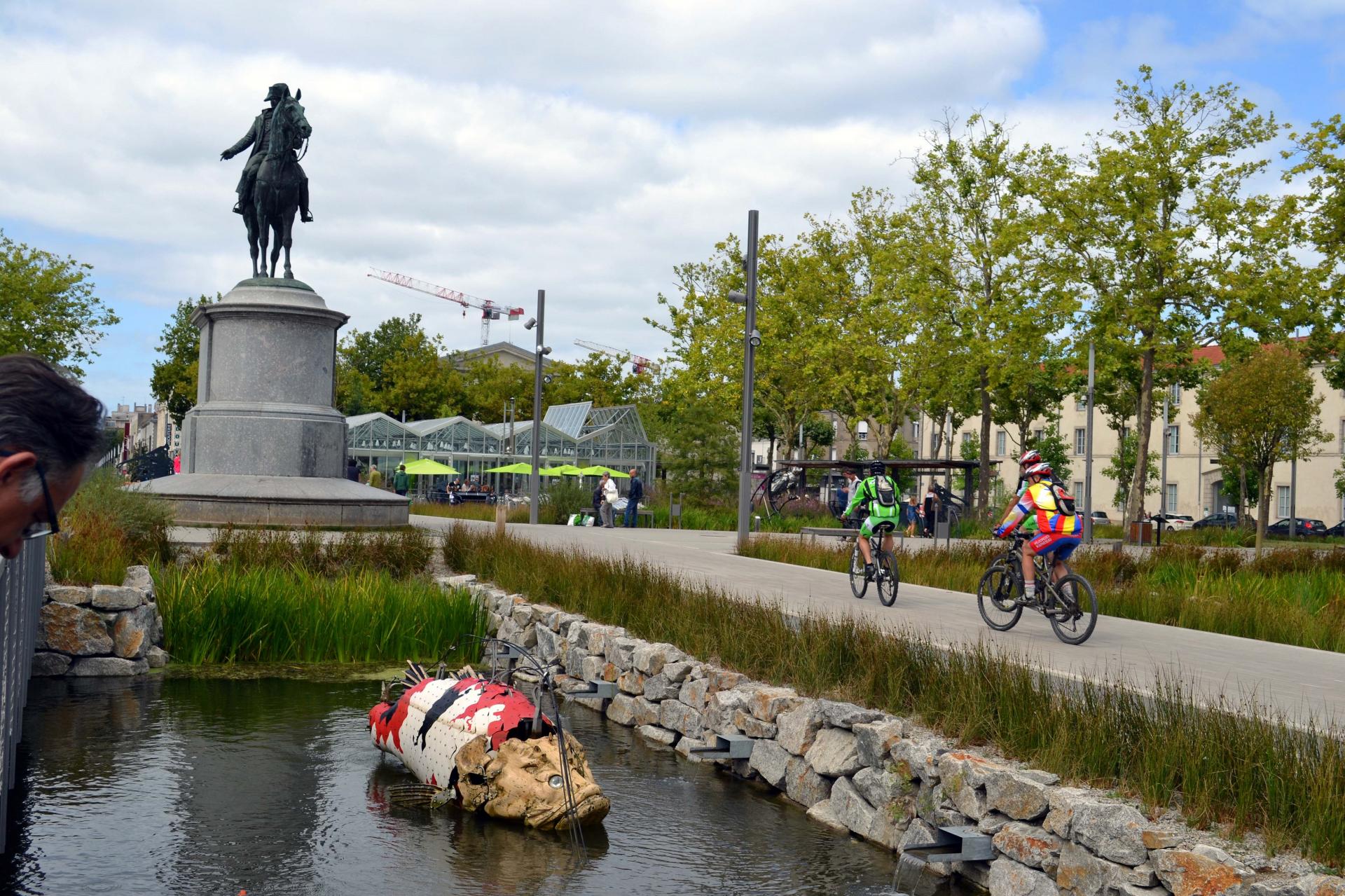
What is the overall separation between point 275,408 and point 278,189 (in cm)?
353

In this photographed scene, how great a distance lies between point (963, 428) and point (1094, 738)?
87515 millimetres

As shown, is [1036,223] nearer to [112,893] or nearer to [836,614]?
[836,614]

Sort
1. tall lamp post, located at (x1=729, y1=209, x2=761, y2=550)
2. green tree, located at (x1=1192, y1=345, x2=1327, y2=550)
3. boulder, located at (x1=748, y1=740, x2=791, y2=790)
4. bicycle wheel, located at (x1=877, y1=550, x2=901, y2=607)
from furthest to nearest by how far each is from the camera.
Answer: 1. green tree, located at (x1=1192, y1=345, x2=1327, y2=550)
2. tall lamp post, located at (x1=729, y1=209, x2=761, y2=550)
3. bicycle wheel, located at (x1=877, y1=550, x2=901, y2=607)
4. boulder, located at (x1=748, y1=740, x2=791, y2=790)

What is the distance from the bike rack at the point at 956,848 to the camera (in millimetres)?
6781

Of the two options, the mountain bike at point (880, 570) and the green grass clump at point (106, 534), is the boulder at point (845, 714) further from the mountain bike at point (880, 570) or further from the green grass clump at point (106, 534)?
the green grass clump at point (106, 534)

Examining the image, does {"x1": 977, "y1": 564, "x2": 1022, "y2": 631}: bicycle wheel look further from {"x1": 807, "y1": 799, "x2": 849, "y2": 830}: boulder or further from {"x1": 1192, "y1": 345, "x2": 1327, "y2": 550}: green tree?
{"x1": 1192, "y1": 345, "x2": 1327, "y2": 550}: green tree

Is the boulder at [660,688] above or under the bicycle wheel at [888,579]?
under

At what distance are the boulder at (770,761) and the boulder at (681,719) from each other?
91cm

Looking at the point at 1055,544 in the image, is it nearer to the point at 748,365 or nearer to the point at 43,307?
the point at 748,365

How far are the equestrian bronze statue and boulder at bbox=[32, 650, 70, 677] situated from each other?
945 centimetres

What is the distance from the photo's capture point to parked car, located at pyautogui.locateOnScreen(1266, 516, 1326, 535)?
181 ft

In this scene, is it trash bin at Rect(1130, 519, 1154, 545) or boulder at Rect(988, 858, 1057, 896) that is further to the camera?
trash bin at Rect(1130, 519, 1154, 545)

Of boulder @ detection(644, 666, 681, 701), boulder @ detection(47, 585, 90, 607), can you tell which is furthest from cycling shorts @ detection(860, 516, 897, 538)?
boulder @ detection(47, 585, 90, 607)

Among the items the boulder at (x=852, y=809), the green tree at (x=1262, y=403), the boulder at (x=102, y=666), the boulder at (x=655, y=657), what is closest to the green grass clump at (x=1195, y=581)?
the boulder at (x=655, y=657)
